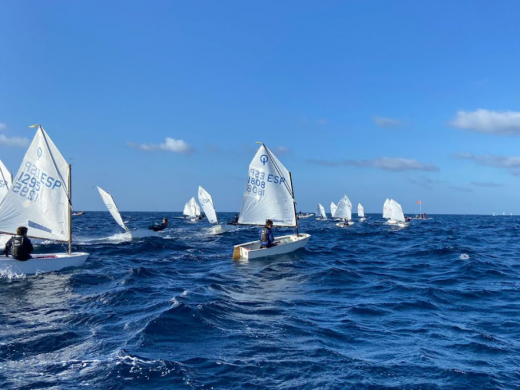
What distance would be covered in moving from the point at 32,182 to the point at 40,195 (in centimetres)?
80

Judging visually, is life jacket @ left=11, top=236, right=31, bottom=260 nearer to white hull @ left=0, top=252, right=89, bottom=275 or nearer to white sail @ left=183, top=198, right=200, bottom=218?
white hull @ left=0, top=252, right=89, bottom=275

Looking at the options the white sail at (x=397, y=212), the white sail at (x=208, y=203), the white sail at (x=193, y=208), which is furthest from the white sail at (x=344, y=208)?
the white sail at (x=208, y=203)

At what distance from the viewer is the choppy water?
331 inches

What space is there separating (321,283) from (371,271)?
5.16 metres

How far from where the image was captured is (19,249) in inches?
758

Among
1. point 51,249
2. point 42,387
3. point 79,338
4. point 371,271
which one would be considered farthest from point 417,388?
point 51,249

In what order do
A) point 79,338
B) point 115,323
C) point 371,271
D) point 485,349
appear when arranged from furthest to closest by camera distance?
point 371,271, point 115,323, point 79,338, point 485,349

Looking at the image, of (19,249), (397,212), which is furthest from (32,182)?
(397,212)

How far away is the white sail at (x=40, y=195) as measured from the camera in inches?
845

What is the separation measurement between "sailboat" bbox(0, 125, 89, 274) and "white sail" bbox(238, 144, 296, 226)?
39.6ft

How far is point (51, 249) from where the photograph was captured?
31.1m

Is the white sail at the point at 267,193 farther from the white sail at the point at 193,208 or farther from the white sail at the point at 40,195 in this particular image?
the white sail at the point at 193,208

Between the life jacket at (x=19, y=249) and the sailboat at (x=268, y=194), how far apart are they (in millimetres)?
14433

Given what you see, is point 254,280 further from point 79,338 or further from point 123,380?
point 123,380
